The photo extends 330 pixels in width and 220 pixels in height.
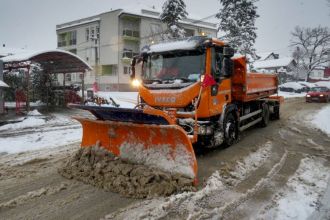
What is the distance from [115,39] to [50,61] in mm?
18492

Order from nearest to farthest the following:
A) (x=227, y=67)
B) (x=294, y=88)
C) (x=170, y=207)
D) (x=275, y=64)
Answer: (x=170, y=207) < (x=227, y=67) < (x=294, y=88) < (x=275, y=64)

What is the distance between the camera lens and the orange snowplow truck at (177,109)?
19.8 feet

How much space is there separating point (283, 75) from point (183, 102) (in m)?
61.2

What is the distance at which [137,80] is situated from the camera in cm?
869

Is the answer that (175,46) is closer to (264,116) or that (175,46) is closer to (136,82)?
(136,82)

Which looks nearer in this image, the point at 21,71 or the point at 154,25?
the point at 21,71

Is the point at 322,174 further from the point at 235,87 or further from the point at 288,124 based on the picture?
the point at 288,124

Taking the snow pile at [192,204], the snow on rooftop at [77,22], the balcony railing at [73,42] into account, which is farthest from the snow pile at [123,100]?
the balcony railing at [73,42]

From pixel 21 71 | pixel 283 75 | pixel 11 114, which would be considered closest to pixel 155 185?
pixel 11 114

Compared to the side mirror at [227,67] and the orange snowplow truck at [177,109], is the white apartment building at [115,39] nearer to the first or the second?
the orange snowplow truck at [177,109]

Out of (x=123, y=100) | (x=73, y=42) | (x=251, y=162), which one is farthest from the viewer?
(x=73, y=42)

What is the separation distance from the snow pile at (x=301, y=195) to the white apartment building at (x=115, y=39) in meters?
33.9

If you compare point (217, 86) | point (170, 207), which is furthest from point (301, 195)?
point (217, 86)

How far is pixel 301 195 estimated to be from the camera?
5.54 metres
